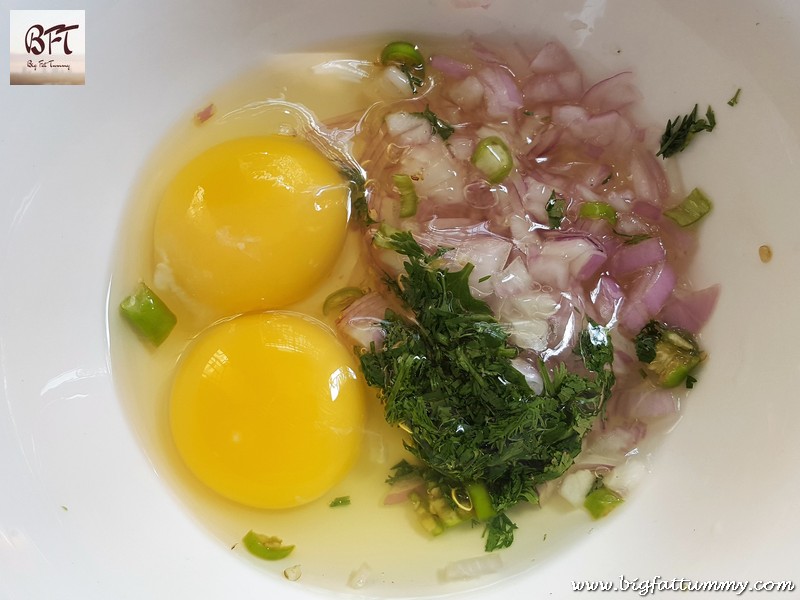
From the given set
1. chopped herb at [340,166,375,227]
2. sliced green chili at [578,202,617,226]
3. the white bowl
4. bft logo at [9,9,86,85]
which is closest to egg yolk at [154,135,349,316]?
chopped herb at [340,166,375,227]

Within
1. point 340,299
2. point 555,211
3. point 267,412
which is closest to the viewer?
point 267,412

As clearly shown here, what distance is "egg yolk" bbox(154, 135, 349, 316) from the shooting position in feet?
6.67

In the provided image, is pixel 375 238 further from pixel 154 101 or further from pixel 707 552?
pixel 707 552

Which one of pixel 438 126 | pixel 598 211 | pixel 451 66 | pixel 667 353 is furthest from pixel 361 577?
pixel 451 66

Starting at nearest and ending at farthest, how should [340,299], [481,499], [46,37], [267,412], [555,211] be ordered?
1. [46,37]
2. [267,412]
3. [481,499]
4. [555,211]
5. [340,299]

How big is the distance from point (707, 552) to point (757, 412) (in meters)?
0.50

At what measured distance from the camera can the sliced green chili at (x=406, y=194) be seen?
2213mm

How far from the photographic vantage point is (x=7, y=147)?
1910mm

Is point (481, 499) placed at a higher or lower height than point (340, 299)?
lower

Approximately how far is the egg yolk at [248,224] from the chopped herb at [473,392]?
312 mm

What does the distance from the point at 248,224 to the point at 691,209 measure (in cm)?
170

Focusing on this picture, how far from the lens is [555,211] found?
221cm

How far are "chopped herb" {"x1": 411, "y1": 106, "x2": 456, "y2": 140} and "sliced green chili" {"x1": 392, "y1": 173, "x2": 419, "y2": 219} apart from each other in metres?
0.25

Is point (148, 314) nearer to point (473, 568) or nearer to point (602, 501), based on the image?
point (473, 568)
